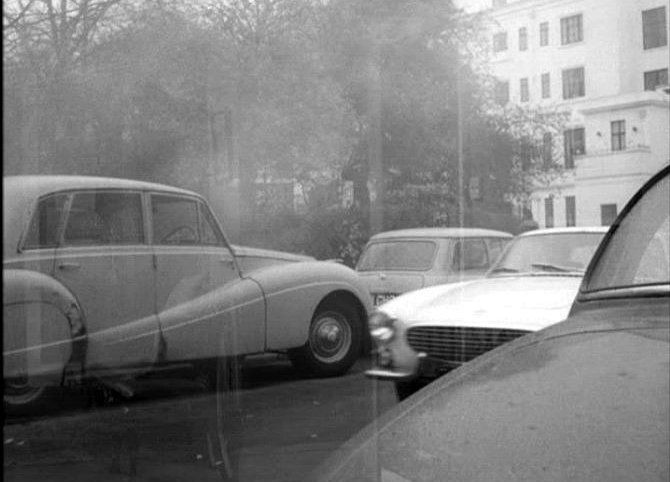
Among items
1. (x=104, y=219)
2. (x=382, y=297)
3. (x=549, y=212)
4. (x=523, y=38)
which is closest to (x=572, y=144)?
(x=549, y=212)

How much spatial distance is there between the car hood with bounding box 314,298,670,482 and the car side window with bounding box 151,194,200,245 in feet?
1.46

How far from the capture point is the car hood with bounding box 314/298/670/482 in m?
1.19

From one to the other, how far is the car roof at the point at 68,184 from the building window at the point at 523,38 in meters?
0.88

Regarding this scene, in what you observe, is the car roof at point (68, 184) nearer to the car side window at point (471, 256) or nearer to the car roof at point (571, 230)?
the car side window at point (471, 256)

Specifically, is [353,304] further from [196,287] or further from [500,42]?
[500,42]

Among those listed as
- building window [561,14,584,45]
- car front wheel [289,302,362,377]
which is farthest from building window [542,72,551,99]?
car front wheel [289,302,362,377]

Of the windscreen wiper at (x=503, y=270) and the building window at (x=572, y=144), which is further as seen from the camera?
the windscreen wiper at (x=503, y=270)

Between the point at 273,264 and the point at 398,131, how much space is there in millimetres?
334

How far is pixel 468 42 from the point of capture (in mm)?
1727

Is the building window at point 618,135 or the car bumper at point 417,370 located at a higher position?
the building window at point 618,135

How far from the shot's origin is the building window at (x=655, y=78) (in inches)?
68.8

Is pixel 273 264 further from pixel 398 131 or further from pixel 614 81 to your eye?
pixel 614 81

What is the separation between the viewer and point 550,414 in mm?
1282

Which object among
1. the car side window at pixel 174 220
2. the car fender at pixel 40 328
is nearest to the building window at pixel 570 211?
the car side window at pixel 174 220
